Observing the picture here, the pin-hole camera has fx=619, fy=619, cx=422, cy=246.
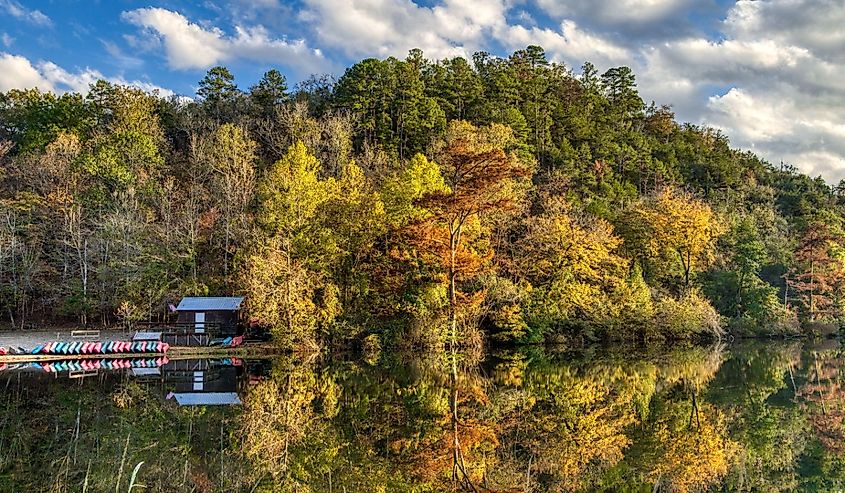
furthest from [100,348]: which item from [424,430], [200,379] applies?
[424,430]

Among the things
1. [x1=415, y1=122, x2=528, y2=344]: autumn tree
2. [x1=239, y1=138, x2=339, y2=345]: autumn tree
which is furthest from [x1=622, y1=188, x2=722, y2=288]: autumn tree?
[x1=239, y1=138, x2=339, y2=345]: autumn tree

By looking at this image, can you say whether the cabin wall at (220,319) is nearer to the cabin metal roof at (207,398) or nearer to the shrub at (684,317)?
the cabin metal roof at (207,398)

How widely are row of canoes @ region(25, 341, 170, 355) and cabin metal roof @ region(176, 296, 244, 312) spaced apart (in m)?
3.21

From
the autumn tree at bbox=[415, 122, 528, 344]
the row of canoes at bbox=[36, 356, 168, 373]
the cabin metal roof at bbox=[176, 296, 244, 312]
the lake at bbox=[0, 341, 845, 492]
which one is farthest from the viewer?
the cabin metal roof at bbox=[176, 296, 244, 312]

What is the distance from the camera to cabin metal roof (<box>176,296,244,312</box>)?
36.4 meters

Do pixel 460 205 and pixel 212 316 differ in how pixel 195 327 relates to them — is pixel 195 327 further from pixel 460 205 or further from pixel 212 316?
pixel 460 205

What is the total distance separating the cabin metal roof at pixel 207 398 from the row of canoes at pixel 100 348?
14.8 meters

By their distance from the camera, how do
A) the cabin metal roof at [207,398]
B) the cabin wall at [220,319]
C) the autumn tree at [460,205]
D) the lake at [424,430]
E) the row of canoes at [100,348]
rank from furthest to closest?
the cabin wall at [220,319] → the row of canoes at [100,348] → the autumn tree at [460,205] → the cabin metal roof at [207,398] → the lake at [424,430]

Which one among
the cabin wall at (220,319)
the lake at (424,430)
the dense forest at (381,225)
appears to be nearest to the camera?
the lake at (424,430)

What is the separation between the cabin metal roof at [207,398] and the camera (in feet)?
59.7

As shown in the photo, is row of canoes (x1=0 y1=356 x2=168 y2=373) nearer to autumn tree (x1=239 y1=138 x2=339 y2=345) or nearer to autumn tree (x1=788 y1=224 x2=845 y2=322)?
autumn tree (x1=239 y1=138 x2=339 y2=345)

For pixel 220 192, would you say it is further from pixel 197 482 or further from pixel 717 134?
pixel 717 134

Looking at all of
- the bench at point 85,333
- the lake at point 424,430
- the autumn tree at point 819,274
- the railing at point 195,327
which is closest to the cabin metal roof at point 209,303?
the railing at point 195,327

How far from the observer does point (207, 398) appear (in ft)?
63.0
